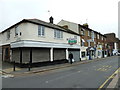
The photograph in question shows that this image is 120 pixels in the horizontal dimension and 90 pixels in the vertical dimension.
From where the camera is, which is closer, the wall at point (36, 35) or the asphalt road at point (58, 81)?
the asphalt road at point (58, 81)

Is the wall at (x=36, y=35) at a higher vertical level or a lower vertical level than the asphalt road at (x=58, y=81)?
higher

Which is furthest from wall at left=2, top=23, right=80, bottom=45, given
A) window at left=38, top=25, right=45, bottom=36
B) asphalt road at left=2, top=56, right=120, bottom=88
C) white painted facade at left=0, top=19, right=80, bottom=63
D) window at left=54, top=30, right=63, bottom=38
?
asphalt road at left=2, top=56, right=120, bottom=88

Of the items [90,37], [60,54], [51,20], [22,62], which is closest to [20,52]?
[22,62]

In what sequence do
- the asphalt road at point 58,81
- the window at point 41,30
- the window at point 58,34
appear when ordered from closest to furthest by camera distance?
the asphalt road at point 58,81, the window at point 41,30, the window at point 58,34

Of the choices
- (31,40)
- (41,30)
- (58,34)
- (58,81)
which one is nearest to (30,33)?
(31,40)

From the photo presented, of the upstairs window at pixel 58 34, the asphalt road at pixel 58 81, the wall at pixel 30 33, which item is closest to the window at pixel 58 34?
the upstairs window at pixel 58 34

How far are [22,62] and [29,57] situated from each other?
1.19 metres

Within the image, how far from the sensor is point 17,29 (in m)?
16.6

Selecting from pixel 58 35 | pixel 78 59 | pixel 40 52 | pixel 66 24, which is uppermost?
pixel 66 24

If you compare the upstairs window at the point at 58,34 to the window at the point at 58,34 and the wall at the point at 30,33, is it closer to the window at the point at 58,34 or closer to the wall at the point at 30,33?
the window at the point at 58,34

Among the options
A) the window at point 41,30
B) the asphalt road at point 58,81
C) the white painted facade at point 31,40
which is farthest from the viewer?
the window at point 41,30

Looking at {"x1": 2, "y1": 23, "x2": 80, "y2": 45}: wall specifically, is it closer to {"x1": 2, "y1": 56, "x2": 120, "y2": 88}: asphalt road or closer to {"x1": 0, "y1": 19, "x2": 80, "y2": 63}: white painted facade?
{"x1": 0, "y1": 19, "x2": 80, "y2": 63}: white painted facade

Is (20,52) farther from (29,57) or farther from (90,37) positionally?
(90,37)

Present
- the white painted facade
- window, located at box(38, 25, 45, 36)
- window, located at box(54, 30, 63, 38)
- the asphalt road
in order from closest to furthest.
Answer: the asphalt road < the white painted facade < window, located at box(38, 25, 45, 36) < window, located at box(54, 30, 63, 38)
